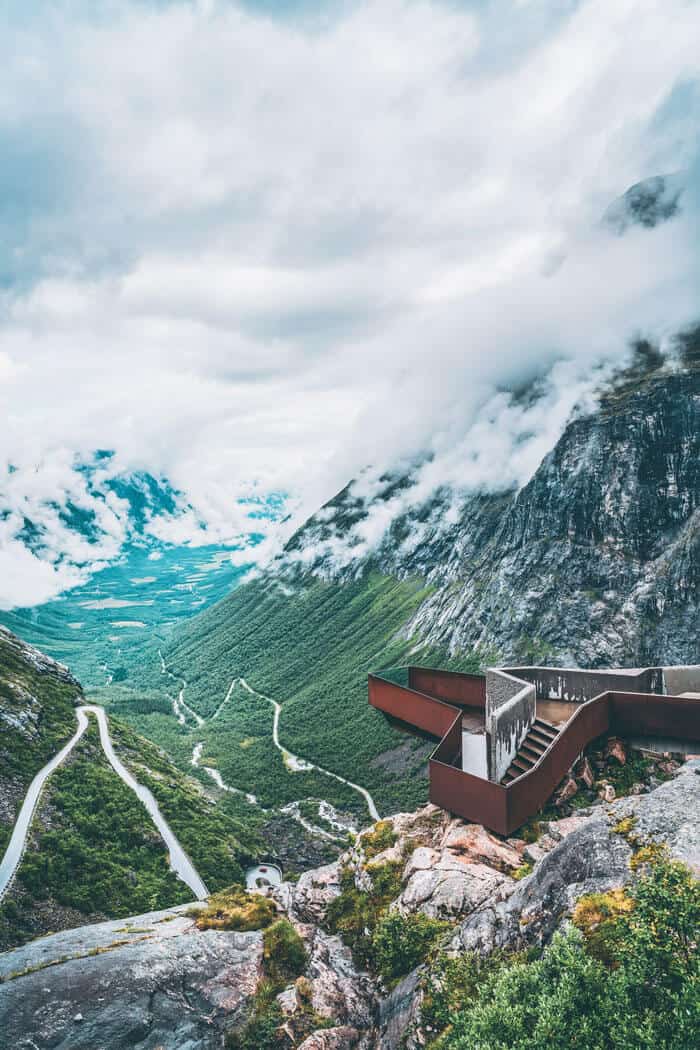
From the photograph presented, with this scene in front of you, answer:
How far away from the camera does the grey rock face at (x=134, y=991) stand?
514 inches

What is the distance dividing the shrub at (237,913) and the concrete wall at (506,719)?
8.48m

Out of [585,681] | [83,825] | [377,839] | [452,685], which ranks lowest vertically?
[83,825]

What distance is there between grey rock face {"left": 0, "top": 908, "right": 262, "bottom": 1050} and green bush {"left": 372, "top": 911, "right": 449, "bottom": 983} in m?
3.65

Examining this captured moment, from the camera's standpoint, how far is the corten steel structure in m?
15.9

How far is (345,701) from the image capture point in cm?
17138

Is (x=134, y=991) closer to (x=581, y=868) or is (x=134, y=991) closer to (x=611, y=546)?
(x=581, y=868)

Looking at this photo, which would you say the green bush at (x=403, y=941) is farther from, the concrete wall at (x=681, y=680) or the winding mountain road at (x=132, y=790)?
the winding mountain road at (x=132, y=790)

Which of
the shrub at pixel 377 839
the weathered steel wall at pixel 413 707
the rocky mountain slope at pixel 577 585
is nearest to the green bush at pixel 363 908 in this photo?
the shrub at pixel 377 839

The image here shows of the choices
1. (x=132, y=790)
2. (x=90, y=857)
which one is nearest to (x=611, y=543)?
(x=132, y=790)

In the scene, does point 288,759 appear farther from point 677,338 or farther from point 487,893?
point 677,338

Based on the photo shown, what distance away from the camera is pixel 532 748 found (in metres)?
18.9

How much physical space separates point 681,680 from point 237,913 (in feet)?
57.3

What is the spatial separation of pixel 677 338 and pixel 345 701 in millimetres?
145507

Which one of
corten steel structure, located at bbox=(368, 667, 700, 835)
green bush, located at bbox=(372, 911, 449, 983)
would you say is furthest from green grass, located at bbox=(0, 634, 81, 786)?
green bush, located at bbox=(372, 911, 449, 983)
